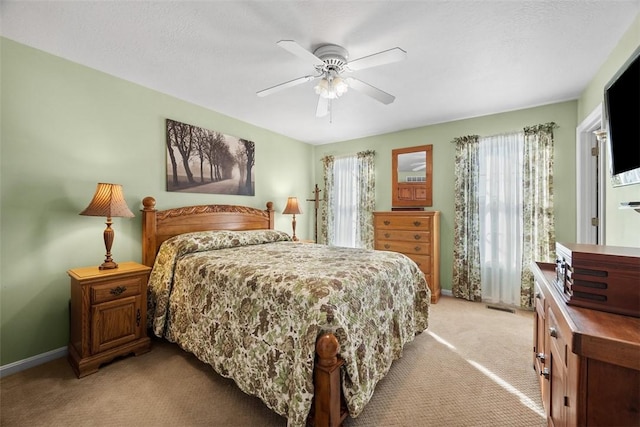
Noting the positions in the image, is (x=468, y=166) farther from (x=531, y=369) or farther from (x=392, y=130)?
(x=531, y=369)

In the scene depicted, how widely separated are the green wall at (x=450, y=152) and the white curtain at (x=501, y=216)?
0.26 meters

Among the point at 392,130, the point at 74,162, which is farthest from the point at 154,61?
the point at 392,130

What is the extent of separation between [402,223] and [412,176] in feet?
2.89

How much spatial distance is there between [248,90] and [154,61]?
2.94 feet

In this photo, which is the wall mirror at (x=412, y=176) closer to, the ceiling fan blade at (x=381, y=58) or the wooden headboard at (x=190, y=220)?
the wooden headboard at (x=190, y=220)

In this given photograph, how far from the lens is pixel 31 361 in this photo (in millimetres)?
2193

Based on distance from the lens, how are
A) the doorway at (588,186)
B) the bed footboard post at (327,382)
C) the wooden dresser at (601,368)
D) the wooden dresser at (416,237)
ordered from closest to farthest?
the wooden dresser at (601,368) < the bed footboard post at (327,382) < the doorway at (588,186) < the wooden dresser at (416,237)

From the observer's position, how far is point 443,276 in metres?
4.03

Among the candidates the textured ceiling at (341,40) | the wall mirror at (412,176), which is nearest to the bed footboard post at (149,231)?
the textured ceiling at (341,40)

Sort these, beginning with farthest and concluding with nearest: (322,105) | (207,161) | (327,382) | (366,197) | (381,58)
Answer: (366,197), (207,161), (322,105), (381,58), (327,382)

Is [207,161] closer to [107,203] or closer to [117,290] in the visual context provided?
[107,203]

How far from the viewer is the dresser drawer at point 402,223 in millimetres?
3732

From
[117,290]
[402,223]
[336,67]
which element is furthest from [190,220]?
[402,223]

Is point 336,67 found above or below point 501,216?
above
